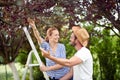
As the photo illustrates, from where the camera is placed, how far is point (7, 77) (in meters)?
Answer: 8.88

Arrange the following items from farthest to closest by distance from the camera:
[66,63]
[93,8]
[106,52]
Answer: [106,52] → [93,8] → [66,63]

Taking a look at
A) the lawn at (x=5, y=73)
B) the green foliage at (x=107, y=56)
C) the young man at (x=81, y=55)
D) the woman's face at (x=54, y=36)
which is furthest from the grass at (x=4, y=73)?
the young man at (x=81, y=55)

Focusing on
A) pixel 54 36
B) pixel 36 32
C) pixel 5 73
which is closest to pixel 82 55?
pixel 54 36

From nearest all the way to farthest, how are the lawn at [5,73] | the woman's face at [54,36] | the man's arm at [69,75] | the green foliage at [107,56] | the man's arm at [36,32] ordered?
1. the man's arm at [69,75]
2. the woman's face at [54,36]
3. the man's arm at [36,32]
4. the green foliage at [107,56]
5. the lawn at [5,73]

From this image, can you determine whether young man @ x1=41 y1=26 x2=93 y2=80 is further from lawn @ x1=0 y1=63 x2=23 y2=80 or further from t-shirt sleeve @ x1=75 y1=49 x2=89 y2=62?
lawn @ x1=0 y1=63 x2=23 y2=80

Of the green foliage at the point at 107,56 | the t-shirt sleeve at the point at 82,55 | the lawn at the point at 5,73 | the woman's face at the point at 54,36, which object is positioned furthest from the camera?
the lawn at the point at 5,73

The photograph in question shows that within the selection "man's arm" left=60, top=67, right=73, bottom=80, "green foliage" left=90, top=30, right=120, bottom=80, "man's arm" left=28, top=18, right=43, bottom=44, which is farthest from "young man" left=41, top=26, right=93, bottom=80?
"green foliage" left=90, top=30, right=120, bottom=80

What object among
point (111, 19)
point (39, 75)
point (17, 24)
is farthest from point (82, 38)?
point (39, 75)

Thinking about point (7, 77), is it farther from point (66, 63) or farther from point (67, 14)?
point (66, 63)

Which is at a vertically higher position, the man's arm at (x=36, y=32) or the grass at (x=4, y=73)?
the man's arm at (x=36, y=32)

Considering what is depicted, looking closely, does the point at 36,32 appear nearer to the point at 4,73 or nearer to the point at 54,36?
the point at 54,36

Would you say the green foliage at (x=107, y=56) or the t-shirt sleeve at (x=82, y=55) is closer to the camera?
the t-shirt sleeve at (x=82, y=55)

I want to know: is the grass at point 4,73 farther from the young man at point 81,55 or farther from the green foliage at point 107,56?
the young man at point 81,55

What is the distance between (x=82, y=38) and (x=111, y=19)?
2205 mm
